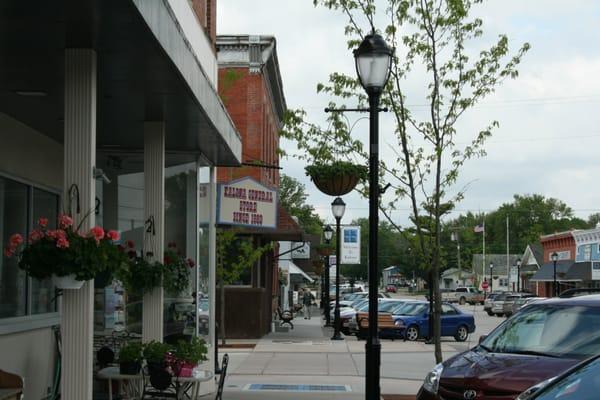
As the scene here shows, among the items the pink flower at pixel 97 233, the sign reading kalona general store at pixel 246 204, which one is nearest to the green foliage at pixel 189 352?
the pink flower at pixel 97 233

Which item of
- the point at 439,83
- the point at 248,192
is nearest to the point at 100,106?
the point at 439,83

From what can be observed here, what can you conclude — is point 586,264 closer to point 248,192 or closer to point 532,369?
point 248,192

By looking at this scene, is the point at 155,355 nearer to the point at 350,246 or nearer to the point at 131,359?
the point at 131,359

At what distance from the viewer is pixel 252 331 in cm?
2933

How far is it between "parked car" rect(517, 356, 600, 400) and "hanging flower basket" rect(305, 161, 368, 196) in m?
7.06

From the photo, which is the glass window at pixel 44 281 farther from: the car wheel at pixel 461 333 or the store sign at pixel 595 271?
the store sign at pixel 595 271

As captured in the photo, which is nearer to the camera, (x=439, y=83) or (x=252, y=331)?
(x=439, y=83)

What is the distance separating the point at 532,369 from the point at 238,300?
21.0 metres

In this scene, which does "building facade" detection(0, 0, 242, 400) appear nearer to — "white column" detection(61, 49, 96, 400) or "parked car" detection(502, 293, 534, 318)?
"white column" detection(61, 49, 96, 400)

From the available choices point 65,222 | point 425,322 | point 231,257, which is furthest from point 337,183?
point 425,322

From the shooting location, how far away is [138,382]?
1145 centimetres

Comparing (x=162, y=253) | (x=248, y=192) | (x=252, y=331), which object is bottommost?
(x=252, y=331)

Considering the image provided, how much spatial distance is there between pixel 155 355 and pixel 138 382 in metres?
1.58

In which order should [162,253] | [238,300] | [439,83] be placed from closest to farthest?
[162,253], [439,83], [238,300]
